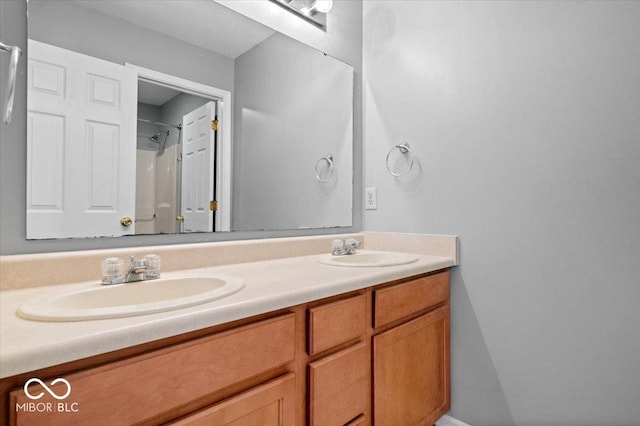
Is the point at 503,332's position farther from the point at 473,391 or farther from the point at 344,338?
the point at 344,338

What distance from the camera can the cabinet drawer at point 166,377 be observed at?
0.57m

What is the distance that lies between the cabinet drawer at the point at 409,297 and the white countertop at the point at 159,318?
66 millimetres

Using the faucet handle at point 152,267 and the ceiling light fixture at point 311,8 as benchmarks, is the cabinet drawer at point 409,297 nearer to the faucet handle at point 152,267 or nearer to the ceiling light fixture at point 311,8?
the faucet handle at point 152,267

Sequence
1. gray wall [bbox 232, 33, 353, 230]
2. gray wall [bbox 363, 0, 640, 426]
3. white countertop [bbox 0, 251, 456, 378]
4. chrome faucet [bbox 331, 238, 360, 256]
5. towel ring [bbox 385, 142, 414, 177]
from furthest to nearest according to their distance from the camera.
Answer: towel ring [bbox 385, 142, 414, 177] → chrome faucet [bbox 331, 238, 360, 256] → gray wall [bbox 232, 33, 353, 230] → gray wall [bbox 363, 0, 640, 426] → white countertop [bbox 0, 251, 456, 378]

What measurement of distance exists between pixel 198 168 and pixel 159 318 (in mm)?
780

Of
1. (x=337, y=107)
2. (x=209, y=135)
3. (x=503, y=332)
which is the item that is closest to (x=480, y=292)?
(x=503, y=332)

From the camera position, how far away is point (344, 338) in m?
1.07

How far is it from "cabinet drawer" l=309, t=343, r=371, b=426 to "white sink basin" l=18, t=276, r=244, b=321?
353 millimetres

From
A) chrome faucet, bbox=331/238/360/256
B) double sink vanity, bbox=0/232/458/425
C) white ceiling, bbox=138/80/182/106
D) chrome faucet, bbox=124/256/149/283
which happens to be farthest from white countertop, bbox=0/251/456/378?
white ceiling, bbox=138/80/182/106

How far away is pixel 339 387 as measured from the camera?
3.40 feet

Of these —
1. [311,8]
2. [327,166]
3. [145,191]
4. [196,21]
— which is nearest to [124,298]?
[145,191]

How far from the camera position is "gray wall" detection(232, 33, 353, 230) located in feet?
4.86

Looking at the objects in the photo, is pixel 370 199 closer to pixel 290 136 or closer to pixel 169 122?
pixel 290 136

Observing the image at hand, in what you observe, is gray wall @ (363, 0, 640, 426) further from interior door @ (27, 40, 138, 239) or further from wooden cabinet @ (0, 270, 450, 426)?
interior door @ (27, 40, 138, 239)
